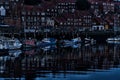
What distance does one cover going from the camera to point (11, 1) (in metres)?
66.8

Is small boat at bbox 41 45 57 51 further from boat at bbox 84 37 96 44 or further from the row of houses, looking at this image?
the row of houses

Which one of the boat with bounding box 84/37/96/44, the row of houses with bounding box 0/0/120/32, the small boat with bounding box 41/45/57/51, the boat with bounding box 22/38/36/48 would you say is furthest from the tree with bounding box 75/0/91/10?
the boat with bounding box 22/38/36/48

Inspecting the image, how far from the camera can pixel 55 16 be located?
65062 millimetres

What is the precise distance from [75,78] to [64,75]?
112 cm

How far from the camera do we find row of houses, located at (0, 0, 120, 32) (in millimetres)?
61250

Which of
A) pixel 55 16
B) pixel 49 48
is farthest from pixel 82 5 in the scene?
pixel 49 48

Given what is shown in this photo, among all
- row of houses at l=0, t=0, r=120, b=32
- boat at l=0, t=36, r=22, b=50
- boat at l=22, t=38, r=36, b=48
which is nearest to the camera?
boat at l=0, t=36, r=22, b=50

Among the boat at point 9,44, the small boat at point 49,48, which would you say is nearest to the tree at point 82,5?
the small boat at point 49,48

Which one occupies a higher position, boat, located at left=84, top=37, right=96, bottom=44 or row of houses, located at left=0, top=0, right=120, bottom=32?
row of houses, located at left=0, top=0, right=120, bottom=32

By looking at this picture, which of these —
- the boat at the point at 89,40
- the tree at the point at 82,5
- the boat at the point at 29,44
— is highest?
the tree at the point at 82,5

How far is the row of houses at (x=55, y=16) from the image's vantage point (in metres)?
61.2

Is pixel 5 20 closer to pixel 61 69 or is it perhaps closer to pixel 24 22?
pixel 24 22

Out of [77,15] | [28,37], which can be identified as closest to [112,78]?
[28,37]

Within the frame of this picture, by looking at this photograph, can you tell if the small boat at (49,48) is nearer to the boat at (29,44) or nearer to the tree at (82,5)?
the boat at (29,44)
